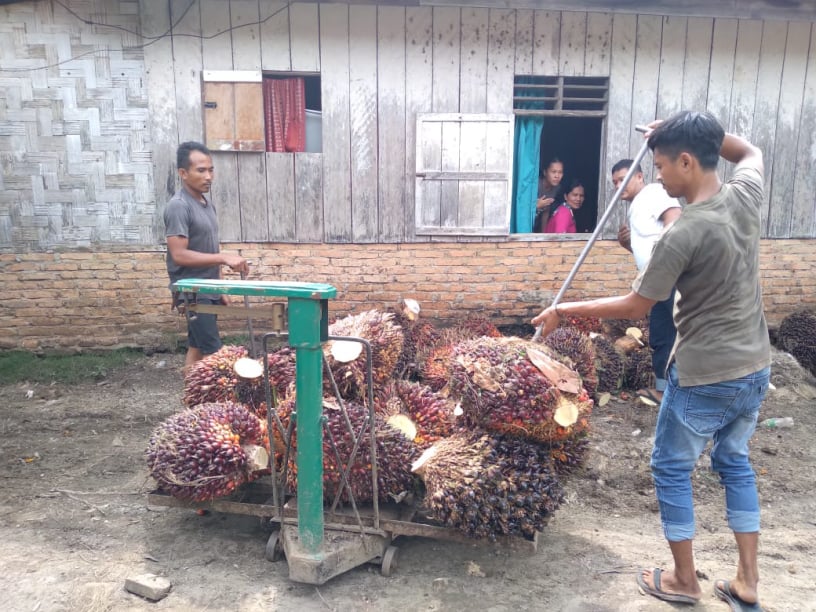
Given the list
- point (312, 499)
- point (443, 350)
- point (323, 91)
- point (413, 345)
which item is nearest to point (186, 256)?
point (413, 345)

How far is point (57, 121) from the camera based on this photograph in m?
5.99

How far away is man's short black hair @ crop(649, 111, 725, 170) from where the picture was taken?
90.8 inches

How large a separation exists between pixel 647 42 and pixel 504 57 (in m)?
1.60

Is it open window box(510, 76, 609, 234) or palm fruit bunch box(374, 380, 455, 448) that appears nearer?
palm fruit bunch box(374, 380, 455, 448)

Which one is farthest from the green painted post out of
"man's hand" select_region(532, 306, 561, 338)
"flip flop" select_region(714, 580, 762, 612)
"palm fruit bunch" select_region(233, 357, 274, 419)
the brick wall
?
the brick wall

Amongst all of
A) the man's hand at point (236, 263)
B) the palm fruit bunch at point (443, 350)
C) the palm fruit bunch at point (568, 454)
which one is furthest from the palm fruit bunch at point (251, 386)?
the palm fruit bunch at point (568, 454)

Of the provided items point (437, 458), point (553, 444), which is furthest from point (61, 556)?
point (553, 444)

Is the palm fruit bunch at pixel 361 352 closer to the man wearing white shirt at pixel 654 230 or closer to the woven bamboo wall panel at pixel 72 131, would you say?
the man wearing white shirt at pixel 654 230

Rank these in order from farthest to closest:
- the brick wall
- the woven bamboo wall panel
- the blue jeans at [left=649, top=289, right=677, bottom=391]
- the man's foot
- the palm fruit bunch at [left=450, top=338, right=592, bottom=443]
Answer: the brick wall < the woven bamboo wall panel < the man's foot < the blue jeans at [left=649, top=289, right=677, bottom=391] < the palm fruit bunch at [left=450, top=338, right=592, bottom=443]

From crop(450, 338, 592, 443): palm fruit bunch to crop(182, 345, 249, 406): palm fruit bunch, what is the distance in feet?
4.64

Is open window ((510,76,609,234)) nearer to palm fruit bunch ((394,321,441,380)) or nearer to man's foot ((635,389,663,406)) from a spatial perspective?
palm fruit bunch ((394,321,441,380))

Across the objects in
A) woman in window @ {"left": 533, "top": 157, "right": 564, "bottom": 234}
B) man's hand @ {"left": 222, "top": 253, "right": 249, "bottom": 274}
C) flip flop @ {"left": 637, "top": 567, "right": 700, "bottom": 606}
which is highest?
woman in window @ {"left": 533, "top": 157, "right": 564, "bottom": 234}

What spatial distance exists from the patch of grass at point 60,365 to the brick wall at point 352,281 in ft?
0.38

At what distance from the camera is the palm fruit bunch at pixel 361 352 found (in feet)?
10.6
